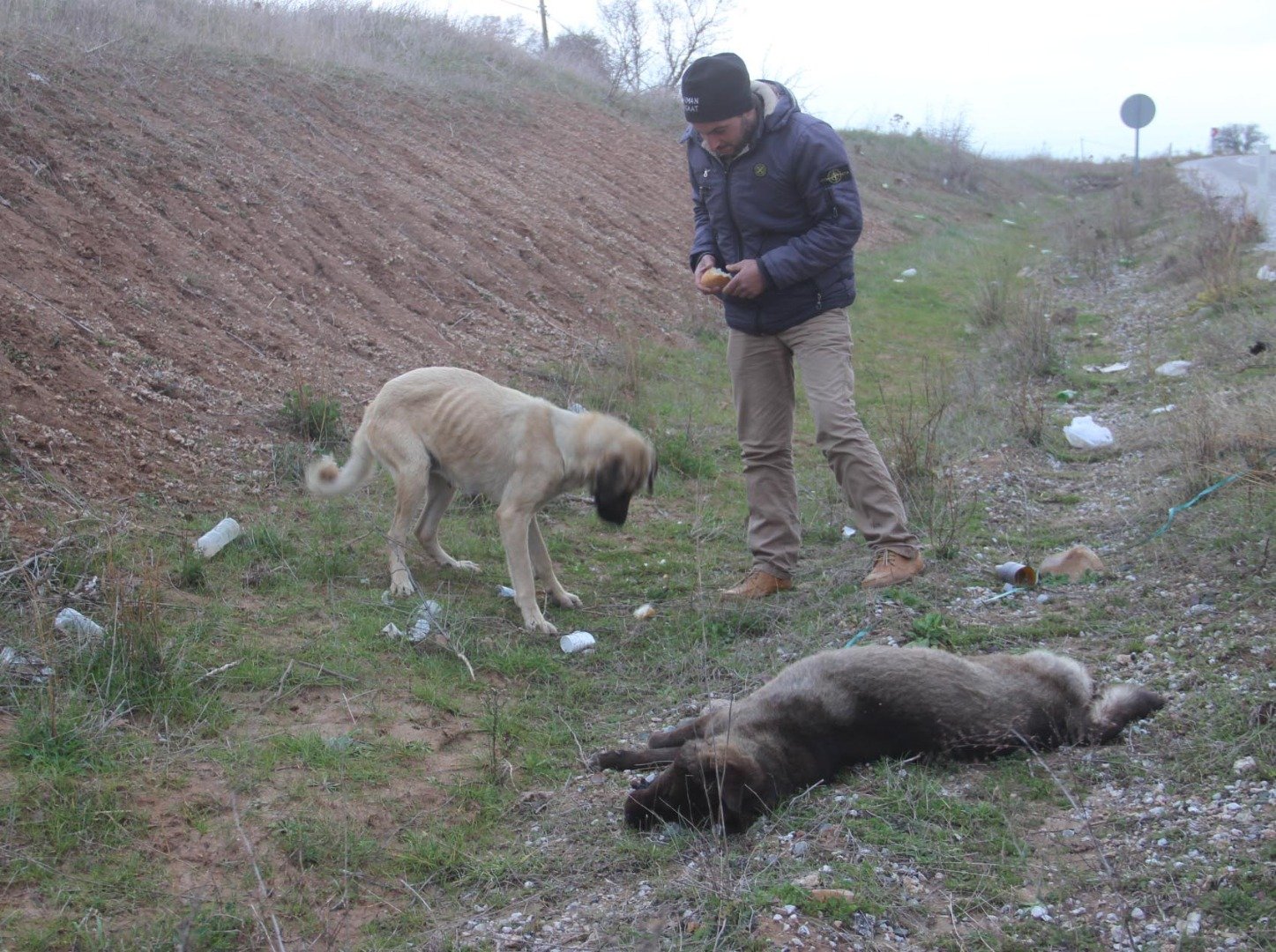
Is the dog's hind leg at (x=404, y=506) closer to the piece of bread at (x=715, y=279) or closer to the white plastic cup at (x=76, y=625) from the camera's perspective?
the white plastic cup at (x=76, y=625)

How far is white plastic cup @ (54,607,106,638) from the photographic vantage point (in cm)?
420

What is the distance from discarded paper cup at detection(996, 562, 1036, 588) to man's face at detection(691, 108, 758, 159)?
2459 mm

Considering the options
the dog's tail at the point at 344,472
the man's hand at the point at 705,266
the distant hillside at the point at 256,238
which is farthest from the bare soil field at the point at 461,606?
the man's hand at the point at 705,266

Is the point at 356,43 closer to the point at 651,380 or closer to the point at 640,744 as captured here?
the point at 651,380

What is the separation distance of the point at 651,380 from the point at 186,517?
499 centimetres

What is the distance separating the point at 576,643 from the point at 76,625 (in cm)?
215

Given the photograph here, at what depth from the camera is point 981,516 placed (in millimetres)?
6734

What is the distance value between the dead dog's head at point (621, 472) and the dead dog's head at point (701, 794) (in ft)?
6.83

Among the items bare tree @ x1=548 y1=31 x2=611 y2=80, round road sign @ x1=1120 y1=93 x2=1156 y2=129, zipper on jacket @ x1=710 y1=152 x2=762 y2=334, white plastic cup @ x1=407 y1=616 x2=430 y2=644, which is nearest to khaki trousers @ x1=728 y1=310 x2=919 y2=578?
zipper on jacket @ x1=710 y1=152 x2=762 y2=334

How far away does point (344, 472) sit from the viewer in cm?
598

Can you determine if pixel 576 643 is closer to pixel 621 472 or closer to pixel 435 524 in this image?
pixel 621 472

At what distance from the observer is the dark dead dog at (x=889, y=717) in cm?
386

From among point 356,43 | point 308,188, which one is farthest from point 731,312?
point 356,43

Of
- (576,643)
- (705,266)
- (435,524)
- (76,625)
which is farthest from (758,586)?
(76,625)
